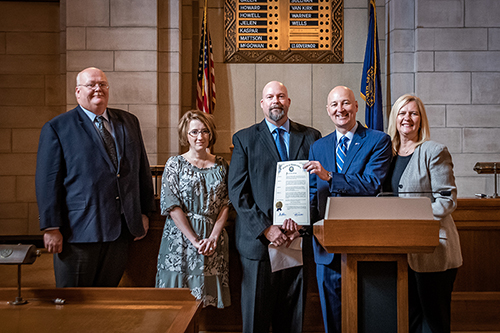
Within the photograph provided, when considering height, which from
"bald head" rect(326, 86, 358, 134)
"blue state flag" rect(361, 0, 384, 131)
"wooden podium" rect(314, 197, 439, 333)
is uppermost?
"blue state flag" rect(361, 0, 384, 131)

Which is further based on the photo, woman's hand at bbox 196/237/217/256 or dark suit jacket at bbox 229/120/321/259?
woman's hand at bbox 196/237/217/256

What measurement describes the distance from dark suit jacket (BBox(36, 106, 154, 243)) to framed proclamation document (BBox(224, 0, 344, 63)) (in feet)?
10.1

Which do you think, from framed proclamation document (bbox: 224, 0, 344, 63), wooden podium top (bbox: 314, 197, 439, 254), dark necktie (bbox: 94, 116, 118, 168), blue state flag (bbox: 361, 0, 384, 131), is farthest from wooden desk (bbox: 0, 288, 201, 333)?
framed proclamation document (bbox: 224, 0, 344, 63)

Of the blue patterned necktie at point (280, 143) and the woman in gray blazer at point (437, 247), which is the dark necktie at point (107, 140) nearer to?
the blue patterned necktie at point (280, 143)

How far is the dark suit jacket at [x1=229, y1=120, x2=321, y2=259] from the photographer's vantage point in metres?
2.36

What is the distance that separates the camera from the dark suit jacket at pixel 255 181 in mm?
2363

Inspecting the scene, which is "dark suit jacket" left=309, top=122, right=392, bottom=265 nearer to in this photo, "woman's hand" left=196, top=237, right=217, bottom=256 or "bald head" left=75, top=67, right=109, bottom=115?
"woman's hand" left=196, top=237, right=217, bottom=256

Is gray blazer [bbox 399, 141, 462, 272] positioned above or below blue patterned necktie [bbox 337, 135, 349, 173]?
below

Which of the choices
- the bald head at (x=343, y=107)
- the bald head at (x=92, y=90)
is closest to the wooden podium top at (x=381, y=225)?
the bald head at (x=343, y=107)

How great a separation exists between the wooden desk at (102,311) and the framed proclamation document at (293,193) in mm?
750

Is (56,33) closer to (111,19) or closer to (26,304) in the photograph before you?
(111,19)

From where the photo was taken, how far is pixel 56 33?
5422 millimetres

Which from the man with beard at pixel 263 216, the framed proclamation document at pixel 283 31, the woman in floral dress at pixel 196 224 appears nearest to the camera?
the man with beard at pixel 263 216

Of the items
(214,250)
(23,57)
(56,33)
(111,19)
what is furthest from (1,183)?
(214,250)
